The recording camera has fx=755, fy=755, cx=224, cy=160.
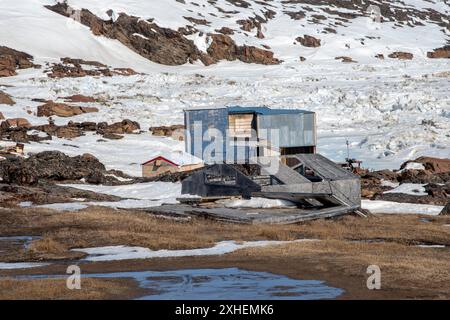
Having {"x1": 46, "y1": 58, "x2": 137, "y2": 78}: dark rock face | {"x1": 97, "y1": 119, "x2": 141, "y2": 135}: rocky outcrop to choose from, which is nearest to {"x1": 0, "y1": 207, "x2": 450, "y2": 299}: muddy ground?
{"x1": 97, "y1": 119, "x2": 141, "y2": 135}: rocky outcrop

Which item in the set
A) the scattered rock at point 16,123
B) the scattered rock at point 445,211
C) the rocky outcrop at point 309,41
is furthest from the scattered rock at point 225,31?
the scattered rock at point 445,211

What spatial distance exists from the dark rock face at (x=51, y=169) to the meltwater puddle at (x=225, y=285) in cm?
2221

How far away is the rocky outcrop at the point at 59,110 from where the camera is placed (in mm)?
62656

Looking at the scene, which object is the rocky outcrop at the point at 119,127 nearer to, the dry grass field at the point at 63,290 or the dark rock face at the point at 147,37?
the dark rock face at the point at 147,37

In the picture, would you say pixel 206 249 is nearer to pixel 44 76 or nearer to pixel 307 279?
pixel 307 279

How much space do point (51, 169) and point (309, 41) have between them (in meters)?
76.8

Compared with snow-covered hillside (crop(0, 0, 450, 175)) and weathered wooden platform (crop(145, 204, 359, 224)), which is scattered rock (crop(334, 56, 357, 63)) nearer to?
snow-covered hillside (crop(0, 0, 450, 175))

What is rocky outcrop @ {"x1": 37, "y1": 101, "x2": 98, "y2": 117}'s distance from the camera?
6266cm

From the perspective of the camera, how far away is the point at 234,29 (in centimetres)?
11231

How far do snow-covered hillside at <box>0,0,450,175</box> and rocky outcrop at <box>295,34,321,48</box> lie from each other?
3.81 ft

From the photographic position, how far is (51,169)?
42.1 m

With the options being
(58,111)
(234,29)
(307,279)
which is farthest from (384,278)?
(234,29)

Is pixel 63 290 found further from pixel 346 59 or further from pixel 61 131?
pixel 346 59
